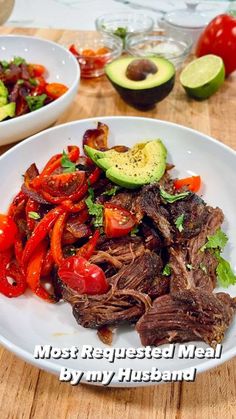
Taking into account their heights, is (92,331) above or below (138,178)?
below

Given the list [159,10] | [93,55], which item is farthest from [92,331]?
[159,10]

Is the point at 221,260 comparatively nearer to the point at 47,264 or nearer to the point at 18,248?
the point at 47,264

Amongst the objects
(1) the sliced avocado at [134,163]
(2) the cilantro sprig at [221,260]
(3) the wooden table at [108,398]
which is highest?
(1) the sliced avocado at [134,163]

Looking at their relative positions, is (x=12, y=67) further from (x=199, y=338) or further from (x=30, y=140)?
(x=199, y=338)

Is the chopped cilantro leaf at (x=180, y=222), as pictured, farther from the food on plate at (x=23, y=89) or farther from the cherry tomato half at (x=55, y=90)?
the cherry tomato half at (x=55, y=90)

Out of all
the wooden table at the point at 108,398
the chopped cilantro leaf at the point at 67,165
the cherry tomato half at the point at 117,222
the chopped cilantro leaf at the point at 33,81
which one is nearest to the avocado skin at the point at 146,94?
the chopped cilantro leaf at the point at 33,81
